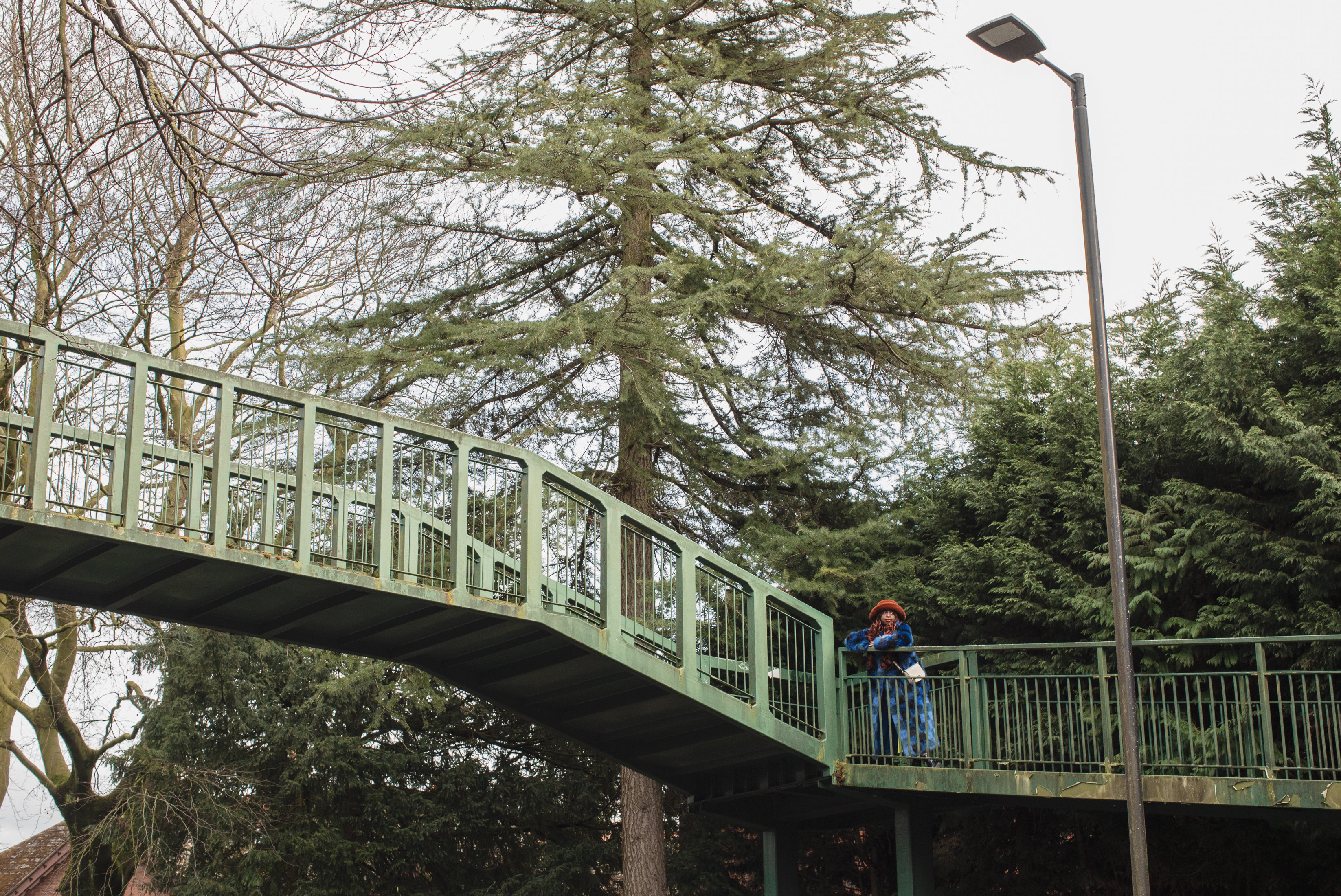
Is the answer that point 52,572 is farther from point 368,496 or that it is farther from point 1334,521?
point 1334,521

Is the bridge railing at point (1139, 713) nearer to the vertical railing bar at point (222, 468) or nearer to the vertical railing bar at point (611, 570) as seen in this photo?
the vertical railing bar at point (611, 570)

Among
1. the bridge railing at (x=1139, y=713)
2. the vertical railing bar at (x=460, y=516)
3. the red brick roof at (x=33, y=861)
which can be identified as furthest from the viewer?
the red brick roof at (x=33, y=861)

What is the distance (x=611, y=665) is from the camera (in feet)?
39.1

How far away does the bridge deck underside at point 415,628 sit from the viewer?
9852 millimetres

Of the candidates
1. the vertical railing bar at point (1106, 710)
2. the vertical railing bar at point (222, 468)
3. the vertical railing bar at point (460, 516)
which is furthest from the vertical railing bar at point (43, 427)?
the vertical railing bar at point (1106, 710)

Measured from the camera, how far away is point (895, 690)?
13.0 m

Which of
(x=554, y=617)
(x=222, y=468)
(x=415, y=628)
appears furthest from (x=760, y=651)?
(x=222, y=468)

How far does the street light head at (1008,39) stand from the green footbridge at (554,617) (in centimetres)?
490

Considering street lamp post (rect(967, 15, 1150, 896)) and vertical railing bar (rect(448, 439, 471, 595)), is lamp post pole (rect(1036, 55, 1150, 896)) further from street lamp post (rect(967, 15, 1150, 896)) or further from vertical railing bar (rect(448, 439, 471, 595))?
vertical railing bar (rect(448, 439, 471, 595))

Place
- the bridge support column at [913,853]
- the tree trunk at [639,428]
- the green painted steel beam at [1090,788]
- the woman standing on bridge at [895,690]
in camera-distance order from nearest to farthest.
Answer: the green painted steel beam at [1090,788] < the woman standing on bridge at [895,690] < the bridge support column at [913,853] < the tree trunk at [639,428]

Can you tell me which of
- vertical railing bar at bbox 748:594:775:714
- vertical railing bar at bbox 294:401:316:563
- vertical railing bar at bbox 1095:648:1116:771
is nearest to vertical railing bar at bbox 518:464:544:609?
vertical railing bar at bbox 294:401:316:563

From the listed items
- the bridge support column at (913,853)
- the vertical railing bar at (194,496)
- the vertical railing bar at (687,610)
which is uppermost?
the vertical railing bar at (194,496)

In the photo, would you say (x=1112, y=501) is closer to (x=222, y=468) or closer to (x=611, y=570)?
(x=611, y=570)

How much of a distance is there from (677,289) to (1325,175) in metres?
7.98
